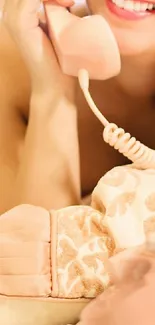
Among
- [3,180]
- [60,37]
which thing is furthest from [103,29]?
[3,180]

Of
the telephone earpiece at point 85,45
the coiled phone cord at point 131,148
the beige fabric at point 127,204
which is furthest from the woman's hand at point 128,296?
the telephone earpiece at point 85,45

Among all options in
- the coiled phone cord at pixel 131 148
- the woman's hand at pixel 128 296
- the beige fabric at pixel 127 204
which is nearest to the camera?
the woman's hand at pixel 128 296

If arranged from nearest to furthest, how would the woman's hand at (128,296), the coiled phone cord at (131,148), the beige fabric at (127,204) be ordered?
the woman's hand at (128,296) → the beige fabric at (127,204) → the coiled phone cord at (131,148)

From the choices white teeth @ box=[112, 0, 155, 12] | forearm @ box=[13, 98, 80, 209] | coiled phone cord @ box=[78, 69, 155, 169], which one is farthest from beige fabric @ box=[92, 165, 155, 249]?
white teeth @ box=[112, 0, 155, 12]

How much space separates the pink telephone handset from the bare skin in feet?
0.44

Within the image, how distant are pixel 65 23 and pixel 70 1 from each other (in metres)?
0.05

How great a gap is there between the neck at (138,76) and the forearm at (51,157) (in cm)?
14

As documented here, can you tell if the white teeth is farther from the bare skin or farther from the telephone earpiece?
the bare skin

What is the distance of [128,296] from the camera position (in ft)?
2.08

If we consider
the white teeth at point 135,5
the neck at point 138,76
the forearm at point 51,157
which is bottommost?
the forearm at point 51,157

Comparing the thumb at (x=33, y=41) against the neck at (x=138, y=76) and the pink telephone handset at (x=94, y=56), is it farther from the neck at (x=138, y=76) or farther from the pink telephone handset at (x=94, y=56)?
the neck at (x=138, y=76)

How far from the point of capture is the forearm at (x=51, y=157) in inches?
37.6

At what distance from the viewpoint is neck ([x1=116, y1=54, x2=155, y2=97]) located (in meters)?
0.99

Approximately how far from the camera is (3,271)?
763 mm
